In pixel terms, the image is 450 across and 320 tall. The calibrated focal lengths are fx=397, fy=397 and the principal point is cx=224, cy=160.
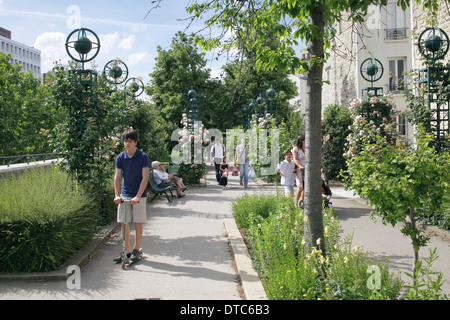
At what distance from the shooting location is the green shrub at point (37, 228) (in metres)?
5.24

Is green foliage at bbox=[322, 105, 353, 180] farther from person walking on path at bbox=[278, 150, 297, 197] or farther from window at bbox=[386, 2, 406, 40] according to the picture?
window at bbox=[386, 2, 406, 40]

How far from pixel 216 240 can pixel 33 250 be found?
10.5 ft

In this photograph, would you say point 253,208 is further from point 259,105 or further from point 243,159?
point 259,105

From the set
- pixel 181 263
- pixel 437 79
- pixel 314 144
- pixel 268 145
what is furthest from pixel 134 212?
pixel 268 145

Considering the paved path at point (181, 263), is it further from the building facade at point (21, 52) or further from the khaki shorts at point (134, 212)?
the building facade at point (21, 52)

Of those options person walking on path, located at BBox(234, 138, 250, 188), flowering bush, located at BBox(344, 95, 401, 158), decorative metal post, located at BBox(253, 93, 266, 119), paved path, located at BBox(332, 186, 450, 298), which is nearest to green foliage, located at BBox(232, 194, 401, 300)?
paved path, located at BBox(332, 186, 450, 298)

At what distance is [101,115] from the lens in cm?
802

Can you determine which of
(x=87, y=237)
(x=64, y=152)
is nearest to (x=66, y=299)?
(x=87, y=237)

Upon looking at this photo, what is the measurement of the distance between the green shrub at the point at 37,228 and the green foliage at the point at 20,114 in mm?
Answer: 22023

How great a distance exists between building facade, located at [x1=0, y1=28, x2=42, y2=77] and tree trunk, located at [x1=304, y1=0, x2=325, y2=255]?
103 meters

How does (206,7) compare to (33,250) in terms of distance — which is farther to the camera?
(206,7)

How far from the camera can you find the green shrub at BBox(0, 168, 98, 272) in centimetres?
524

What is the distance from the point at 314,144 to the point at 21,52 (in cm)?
12674
